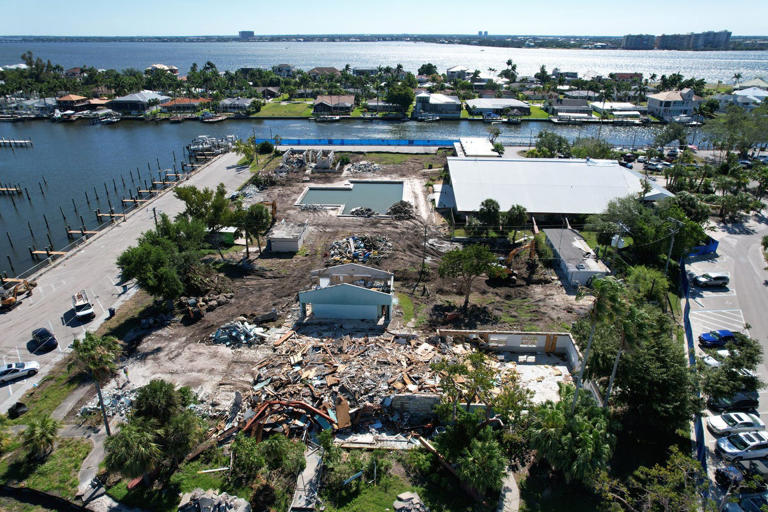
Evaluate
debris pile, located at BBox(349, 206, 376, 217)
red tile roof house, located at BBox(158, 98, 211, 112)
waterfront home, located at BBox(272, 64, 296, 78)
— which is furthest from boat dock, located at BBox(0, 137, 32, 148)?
waterfront home, located at BBox(272, 64, 296, 78)

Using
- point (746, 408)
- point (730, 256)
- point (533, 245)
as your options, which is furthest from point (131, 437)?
point (730, 256)

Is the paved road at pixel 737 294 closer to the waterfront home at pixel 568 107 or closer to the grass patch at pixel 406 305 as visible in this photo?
the grass patch at pixel 406 305

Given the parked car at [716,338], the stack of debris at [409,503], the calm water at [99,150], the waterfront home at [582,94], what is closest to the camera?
the stack of debris at [409,503]

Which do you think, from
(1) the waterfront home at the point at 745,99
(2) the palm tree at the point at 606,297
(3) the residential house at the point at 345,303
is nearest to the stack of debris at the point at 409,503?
(2) the palm tree at the point at 606,297

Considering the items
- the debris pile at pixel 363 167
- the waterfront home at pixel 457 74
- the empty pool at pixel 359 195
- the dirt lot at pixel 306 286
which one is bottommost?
the dirt lot at pixel 306 286

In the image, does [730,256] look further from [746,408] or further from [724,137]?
[724,137]

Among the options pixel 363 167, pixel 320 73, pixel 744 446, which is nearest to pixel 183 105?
pixel 320 73
